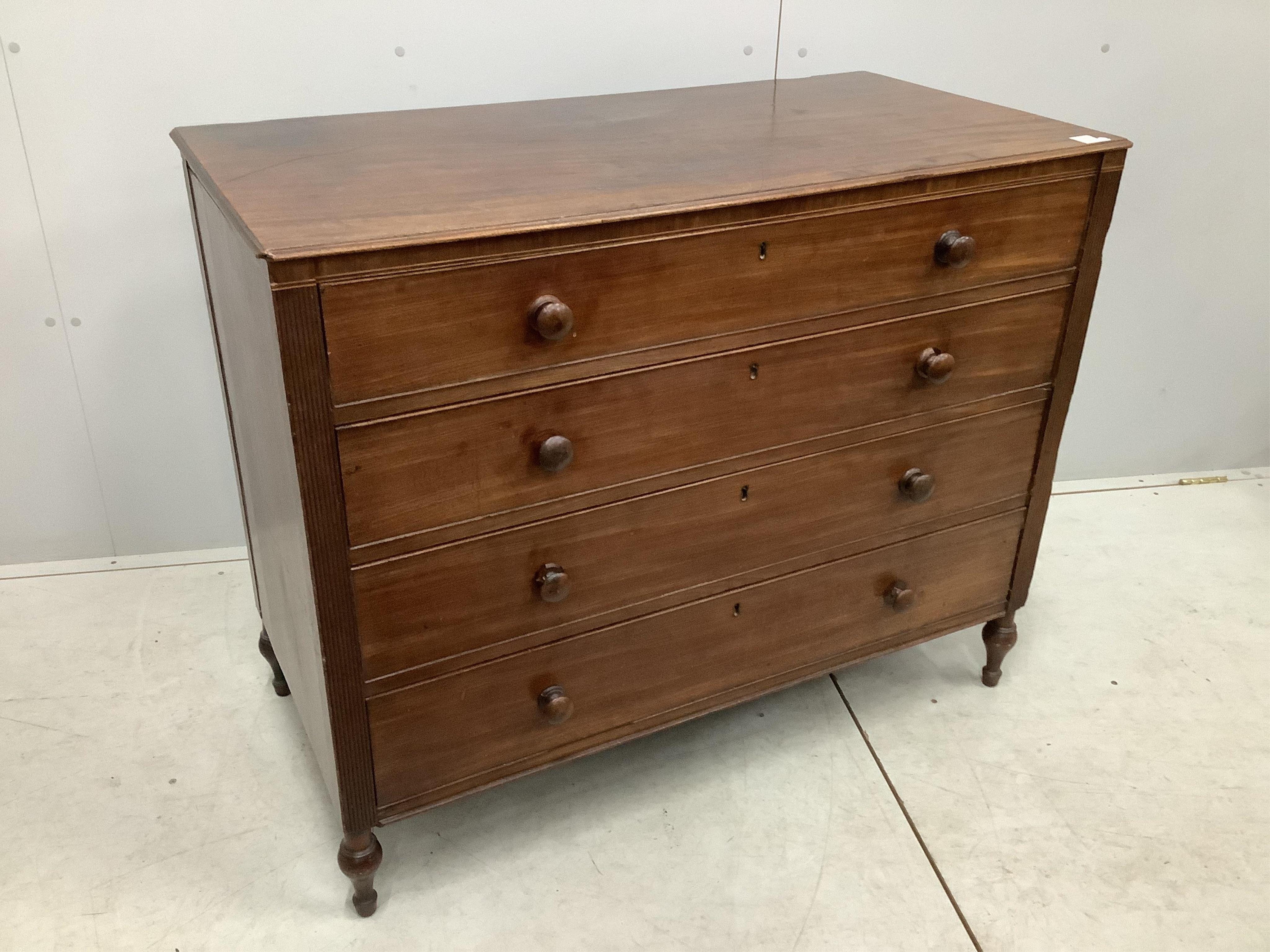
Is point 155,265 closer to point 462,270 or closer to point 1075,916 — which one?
point 462,270

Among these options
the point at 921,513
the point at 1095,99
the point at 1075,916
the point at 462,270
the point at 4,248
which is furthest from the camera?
the point at 1095,99

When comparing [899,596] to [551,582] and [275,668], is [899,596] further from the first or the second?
[275,668]

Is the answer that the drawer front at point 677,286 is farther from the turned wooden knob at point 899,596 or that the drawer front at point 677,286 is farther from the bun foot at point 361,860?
the bun foot at point 361,860

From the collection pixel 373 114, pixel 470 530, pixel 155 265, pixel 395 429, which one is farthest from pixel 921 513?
pixel 155 265

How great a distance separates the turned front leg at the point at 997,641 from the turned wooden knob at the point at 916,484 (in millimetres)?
432

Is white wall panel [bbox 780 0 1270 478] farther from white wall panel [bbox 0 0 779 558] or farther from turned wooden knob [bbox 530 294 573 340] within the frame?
turned wooden knob [bbox 530 294 573 340]

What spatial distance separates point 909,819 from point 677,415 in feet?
2.71

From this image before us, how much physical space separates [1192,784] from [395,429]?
1487 millimetres

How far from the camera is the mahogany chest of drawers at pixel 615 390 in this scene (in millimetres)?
1251

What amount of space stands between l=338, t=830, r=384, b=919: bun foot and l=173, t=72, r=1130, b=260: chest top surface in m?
0.85

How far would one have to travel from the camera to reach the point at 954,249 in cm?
151

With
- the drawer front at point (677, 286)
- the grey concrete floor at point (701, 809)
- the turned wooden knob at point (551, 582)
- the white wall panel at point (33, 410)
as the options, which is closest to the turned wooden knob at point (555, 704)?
the turned wooden knob at point (551, 582)

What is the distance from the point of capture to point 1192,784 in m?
1.86

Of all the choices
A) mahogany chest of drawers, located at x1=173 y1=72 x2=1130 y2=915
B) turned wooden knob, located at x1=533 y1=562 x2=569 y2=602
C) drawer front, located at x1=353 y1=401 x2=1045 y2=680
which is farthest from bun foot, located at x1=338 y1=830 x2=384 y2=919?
turned wooden knob, located at x1=533 y1=562 x2=569 y2=602
